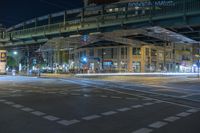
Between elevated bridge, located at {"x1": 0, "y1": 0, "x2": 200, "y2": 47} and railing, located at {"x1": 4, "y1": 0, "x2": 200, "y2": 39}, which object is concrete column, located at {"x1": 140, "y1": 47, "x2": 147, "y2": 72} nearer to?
railing, located at {"x1": 4, "y1": 0, "x2": 200, "y2": 39}

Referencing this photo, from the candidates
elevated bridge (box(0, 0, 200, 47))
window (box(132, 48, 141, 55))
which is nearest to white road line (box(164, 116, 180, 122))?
elevated bridge (box(0, 0, 200, 47))

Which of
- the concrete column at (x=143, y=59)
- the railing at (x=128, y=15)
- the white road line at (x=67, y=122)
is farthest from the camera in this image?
the concrete column at (x=143, y=59)

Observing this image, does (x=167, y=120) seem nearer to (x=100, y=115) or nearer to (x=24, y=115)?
(x=100, y=115)

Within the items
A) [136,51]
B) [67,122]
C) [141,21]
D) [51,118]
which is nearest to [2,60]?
[136,51]

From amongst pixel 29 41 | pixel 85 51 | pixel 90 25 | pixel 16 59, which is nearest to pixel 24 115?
pixel 90 25

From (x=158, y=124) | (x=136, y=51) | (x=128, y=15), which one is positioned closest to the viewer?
(x=158, y=124)

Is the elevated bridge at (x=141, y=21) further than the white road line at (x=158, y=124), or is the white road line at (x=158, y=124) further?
the elevated bridge at (x=141, y=21)

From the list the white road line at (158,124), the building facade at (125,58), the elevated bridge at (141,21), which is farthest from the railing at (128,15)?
the building facade at (125,58)

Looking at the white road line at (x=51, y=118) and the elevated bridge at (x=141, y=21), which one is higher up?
the elevated bridge at (x=141, y=21)

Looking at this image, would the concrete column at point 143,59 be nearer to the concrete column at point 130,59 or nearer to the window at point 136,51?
the window at point 136,51

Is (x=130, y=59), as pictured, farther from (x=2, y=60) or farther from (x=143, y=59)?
(x=2, y=60)

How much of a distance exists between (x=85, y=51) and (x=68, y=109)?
290 feet

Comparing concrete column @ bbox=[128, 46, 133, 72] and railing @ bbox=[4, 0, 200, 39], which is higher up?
railing @ bbox=[4, 0, 200, 39]

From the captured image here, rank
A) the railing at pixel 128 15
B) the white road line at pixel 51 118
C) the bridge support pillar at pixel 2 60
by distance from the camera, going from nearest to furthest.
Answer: the white road line at pixel 51 118
the railing at pixel 128 15
the bridge support pillar at pixel 2 60
